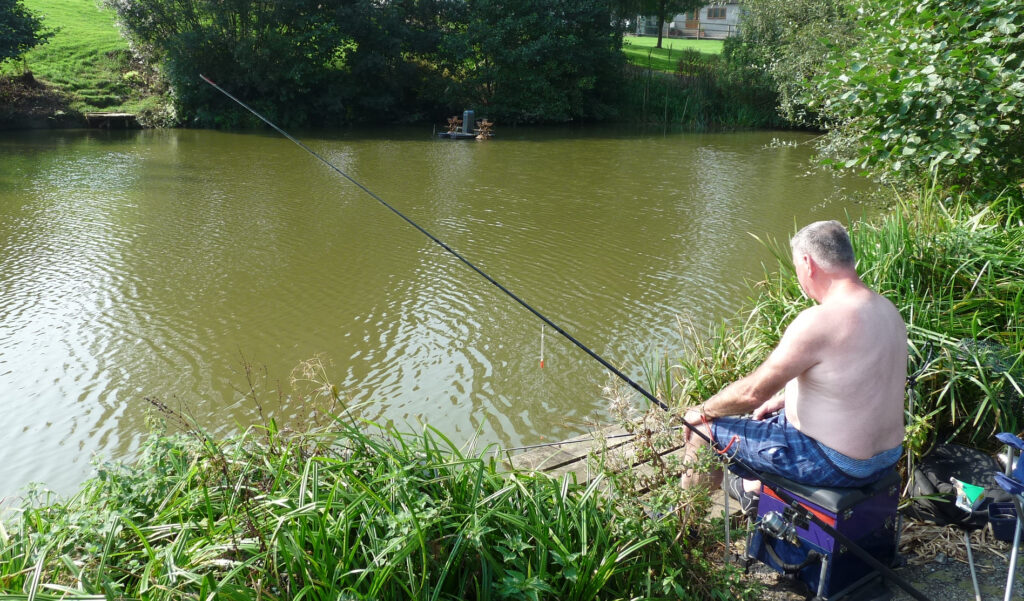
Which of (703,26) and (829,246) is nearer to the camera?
(829,246)

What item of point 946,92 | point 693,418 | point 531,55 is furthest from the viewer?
point 531,55

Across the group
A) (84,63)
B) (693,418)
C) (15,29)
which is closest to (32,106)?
(15,29)

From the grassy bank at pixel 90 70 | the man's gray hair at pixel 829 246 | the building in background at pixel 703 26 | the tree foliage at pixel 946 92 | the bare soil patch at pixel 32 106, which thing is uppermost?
the building in background at pixel 703 26

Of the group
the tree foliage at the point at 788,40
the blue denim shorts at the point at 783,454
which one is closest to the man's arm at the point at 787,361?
the blue denim shorts at the point at 783,454

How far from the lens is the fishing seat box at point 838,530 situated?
2.46 m

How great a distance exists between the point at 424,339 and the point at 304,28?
21.2 m

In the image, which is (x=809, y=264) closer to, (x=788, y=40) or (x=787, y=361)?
(x=787, y=361)

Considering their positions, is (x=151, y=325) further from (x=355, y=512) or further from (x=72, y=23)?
(x=72, y=23)

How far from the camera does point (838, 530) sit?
2441 mm

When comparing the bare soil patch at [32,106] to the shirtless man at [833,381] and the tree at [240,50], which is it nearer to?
the tree at [240,50]

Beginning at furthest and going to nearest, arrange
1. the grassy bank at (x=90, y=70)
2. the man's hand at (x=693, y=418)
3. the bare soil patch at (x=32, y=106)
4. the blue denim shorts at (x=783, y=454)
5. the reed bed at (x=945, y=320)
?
the grassy bank at (x=90, y=70), the bare soil patch at (x=32, y=106), the reed bed at (x=945, y=320), the man's hand at (x=693, y=418), the blue denim shorts at (x=783, y=454)

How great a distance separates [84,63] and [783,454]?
28793 millimetres

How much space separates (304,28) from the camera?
24.7 m

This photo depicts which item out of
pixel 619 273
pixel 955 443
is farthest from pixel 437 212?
pixel 955 443
